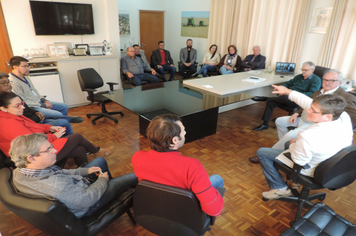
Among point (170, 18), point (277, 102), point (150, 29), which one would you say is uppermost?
point (170, 18)

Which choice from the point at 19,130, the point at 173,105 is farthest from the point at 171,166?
the point at 173,105

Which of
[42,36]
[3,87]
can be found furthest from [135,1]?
[3,87]

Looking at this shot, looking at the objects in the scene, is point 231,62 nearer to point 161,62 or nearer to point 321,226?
point 161,62

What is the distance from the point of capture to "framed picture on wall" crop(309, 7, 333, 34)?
4355 mm

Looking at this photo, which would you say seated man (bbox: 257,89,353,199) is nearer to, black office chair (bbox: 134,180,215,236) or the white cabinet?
black office chair (bbox: 134,180,215,236)

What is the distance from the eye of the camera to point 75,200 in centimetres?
127

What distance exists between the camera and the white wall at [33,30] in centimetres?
397

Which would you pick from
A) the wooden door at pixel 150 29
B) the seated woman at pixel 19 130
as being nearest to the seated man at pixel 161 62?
the wooden door at pixel 150 29

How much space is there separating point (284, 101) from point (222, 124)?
1.06 meters

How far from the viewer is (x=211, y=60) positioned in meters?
6.29

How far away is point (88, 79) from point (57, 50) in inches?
45.8

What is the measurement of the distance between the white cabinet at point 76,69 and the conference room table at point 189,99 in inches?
57.8

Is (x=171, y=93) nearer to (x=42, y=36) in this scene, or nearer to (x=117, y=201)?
(x=117, y=201)

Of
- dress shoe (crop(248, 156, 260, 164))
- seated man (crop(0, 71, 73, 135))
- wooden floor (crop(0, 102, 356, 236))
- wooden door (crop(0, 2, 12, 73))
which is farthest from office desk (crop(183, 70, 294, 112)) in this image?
wooden door (crop(0, 2, 12, 73))
